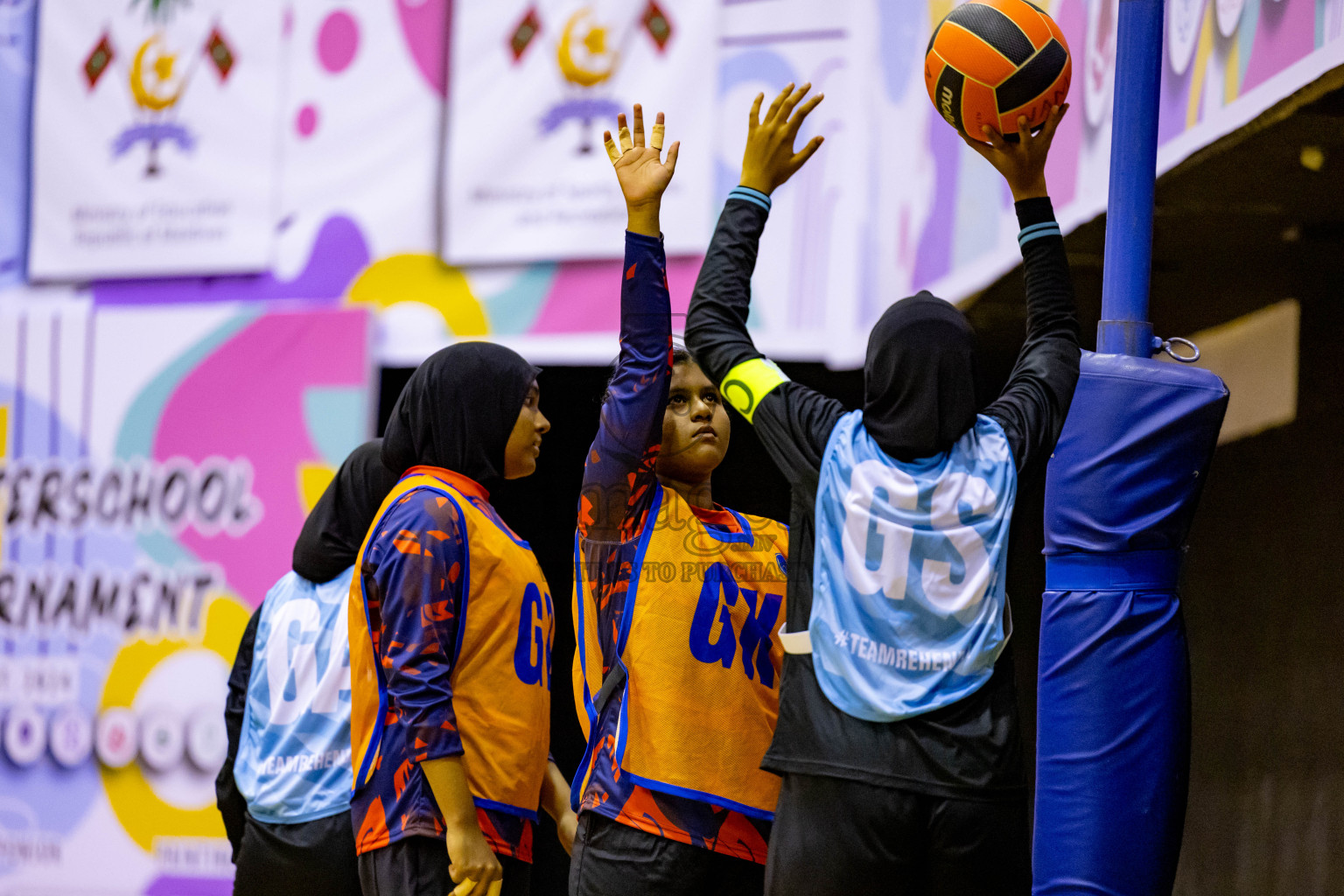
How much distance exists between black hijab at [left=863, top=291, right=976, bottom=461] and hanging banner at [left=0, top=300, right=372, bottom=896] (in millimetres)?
3843

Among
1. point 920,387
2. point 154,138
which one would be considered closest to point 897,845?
point 920,387

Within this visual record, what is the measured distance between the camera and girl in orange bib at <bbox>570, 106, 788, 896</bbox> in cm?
268

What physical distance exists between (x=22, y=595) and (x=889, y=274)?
13.4 feet

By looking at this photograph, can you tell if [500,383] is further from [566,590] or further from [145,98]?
[145,98]

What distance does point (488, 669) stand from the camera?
8.81ft

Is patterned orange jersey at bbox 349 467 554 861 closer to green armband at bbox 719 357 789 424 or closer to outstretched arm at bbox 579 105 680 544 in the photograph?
outstretched arm at bbox 579 105 680 544

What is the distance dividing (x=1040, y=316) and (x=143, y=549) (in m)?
4.70

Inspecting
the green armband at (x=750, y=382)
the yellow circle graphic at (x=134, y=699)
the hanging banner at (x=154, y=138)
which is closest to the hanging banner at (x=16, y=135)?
the hanging banner at (x=154, y=138)

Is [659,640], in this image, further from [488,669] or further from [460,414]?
[460,414]

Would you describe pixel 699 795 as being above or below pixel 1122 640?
below

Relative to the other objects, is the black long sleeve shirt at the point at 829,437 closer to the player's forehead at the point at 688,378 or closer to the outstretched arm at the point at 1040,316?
the outstretched arm at the point at 1040,316

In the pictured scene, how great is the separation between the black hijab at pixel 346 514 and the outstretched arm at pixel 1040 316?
174 cm

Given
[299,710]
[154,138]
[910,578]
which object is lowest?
[299,710]

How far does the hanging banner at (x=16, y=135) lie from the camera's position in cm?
656
